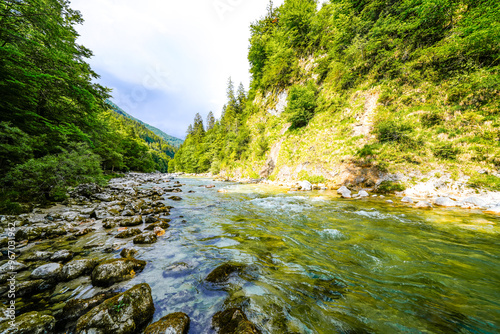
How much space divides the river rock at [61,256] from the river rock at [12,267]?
0.38 metres

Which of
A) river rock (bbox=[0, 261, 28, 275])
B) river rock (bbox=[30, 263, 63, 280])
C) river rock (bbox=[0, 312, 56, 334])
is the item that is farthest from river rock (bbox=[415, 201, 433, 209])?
river rock (bbox=[0, 261, 28, 275])

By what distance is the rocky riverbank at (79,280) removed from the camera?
191cm

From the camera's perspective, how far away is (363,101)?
46.1 feet

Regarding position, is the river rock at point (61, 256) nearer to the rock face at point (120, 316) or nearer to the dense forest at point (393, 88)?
the rock face at point (120, 316)

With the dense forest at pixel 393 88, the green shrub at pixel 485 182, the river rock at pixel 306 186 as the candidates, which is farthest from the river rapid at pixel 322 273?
the river rock at pixel 306 186

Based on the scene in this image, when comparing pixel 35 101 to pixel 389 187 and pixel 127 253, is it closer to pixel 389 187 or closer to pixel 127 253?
pixel 127 253

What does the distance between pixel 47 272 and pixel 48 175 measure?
578 cm

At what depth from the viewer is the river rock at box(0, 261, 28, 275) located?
123 inches

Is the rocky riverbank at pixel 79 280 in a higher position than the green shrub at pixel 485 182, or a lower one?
lower

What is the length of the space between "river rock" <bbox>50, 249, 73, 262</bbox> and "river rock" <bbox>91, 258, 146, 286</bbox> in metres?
1.45

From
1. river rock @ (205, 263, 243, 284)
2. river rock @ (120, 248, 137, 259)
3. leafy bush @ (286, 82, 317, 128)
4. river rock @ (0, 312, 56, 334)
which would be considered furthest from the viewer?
leafy bush @ (286, 82, 317, 128)

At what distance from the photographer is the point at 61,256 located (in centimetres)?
360

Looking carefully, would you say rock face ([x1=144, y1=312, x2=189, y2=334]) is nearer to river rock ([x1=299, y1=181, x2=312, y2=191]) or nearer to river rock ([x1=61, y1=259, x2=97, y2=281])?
river rock ([x1=61, y1=259, x2=97, y2=281])

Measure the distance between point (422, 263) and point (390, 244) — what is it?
0.78 m
